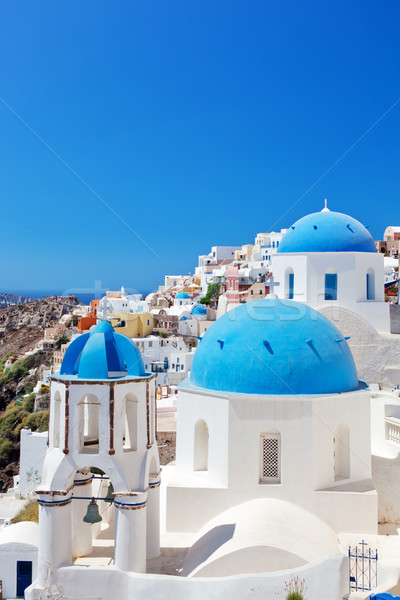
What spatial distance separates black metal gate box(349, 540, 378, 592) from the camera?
310 inches

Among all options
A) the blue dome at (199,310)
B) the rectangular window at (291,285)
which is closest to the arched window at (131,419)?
the rectangular window at (291,285)

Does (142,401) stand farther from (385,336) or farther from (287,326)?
(385,336)

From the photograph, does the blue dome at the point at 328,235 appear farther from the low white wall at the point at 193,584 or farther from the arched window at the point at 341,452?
the low white wall at the point at 193,584

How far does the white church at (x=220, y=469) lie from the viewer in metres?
7.70

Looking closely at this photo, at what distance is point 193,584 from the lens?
7.54 meters

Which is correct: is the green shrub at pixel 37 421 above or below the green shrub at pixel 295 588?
below

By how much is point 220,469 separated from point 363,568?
8.81 ft

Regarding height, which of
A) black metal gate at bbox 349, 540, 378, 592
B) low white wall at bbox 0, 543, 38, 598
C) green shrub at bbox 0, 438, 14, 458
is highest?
black metal gate at bbox 349, 540, 378, 592

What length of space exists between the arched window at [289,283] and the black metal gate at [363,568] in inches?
340

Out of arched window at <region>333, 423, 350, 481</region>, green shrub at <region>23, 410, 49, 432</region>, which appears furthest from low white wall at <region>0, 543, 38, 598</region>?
green shrub at <region>23, 410, 49, 432</region>

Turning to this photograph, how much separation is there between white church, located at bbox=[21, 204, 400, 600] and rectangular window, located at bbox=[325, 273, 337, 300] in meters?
5.53

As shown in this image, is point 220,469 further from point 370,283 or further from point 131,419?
point 370,283

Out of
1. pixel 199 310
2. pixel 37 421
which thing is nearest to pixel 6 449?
pixel 37 421

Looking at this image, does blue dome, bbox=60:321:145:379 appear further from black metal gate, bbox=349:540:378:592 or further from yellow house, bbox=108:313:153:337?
yellow house, bbox=108:313:153:337
